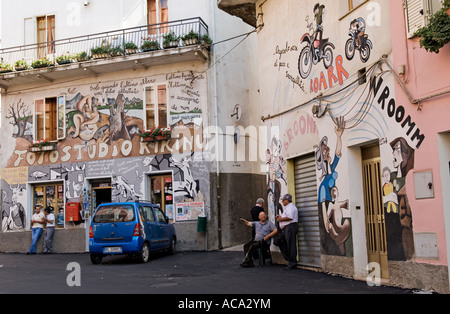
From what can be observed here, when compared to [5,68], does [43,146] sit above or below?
below

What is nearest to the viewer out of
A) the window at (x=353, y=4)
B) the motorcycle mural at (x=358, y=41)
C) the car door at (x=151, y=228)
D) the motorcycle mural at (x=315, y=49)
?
the motorcycle mural at (x=358, y=41)

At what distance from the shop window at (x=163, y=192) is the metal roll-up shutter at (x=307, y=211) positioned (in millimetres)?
7395

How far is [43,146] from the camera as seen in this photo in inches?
808

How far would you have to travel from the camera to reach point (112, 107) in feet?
65.9

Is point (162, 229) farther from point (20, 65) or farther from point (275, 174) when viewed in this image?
point (20, 65)

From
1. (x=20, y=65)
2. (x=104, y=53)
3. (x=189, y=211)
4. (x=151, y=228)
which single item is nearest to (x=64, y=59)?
(x=104, y=53)

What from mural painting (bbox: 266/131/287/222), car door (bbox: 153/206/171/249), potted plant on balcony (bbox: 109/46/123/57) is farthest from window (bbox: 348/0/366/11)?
potted plant on balcony (bbox: 109/46/123/57)

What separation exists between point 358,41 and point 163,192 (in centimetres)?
1119

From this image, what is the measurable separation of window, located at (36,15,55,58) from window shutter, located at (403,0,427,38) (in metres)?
16.5

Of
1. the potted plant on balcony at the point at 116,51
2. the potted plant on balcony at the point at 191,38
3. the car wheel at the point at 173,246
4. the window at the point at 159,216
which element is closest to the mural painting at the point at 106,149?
the potted plant on balcony at the point at 116,51

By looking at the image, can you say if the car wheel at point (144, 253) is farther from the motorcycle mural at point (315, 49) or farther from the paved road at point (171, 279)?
the motorcycle mural at point (315, 49)

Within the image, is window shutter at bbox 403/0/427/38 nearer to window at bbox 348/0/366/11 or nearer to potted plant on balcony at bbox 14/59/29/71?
window at bbox 348/0/366/11

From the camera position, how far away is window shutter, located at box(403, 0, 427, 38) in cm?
829

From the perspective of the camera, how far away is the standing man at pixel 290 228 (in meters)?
12.0
